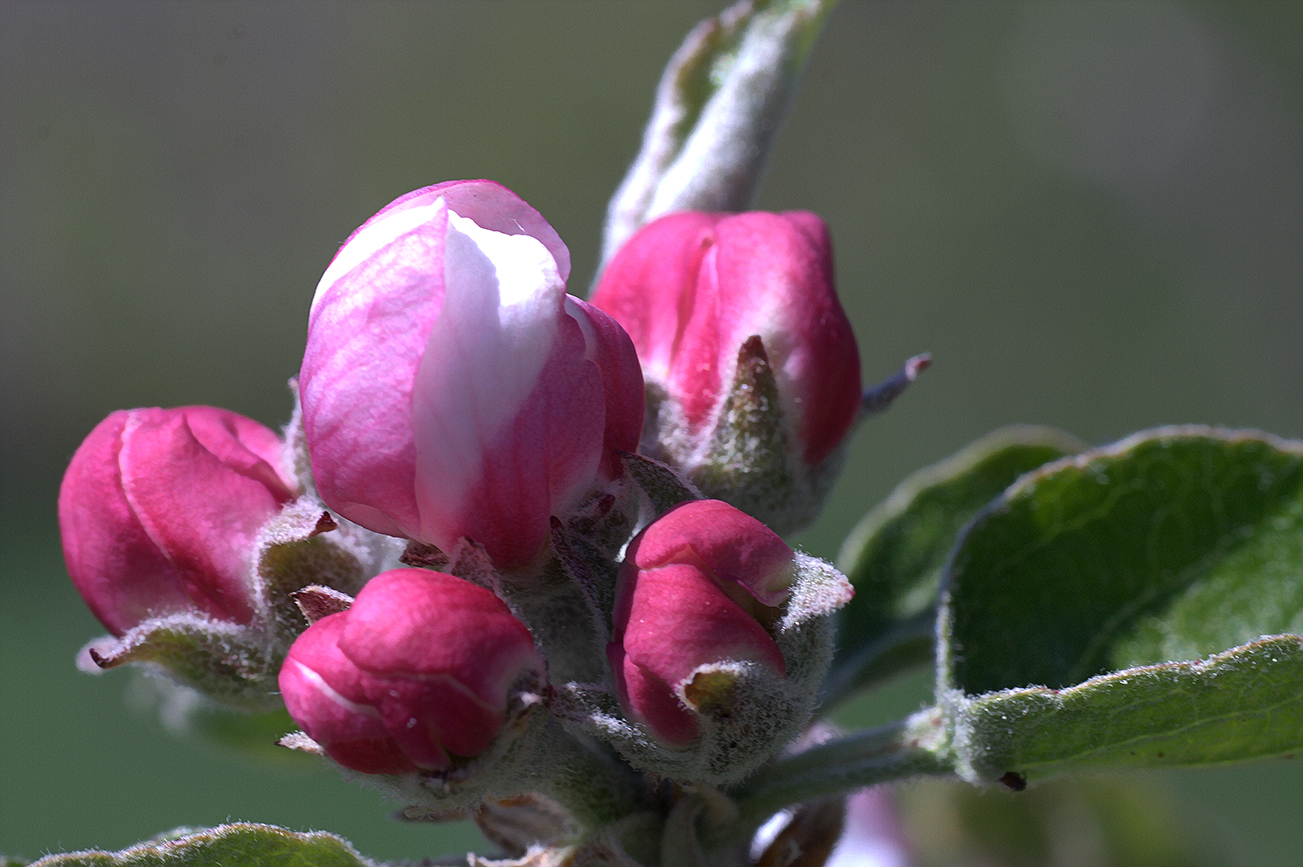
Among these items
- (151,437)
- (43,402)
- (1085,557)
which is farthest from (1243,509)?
(43,402)

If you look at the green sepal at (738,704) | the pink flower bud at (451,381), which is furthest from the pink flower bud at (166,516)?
the green sepal at (738,704)

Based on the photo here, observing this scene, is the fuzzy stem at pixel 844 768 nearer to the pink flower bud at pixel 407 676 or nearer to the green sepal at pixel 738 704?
the green sepal at pixel 738 704

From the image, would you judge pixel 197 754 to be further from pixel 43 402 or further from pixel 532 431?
pixel 43 402

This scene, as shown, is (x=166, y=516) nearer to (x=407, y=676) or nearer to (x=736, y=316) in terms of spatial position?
(x=407, y=676)

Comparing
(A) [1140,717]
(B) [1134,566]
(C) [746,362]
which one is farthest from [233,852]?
(B) [1134,566]

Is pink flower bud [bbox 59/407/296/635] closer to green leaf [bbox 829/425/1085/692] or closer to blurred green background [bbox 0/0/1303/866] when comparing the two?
green leaf [bbox 829/425/1085/692]

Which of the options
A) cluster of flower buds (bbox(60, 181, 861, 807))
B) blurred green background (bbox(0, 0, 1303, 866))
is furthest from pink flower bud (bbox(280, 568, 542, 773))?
blurred green background (bbox(0, 0, 1303, 866))

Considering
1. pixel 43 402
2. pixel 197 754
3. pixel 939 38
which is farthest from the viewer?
pixel 939 38
